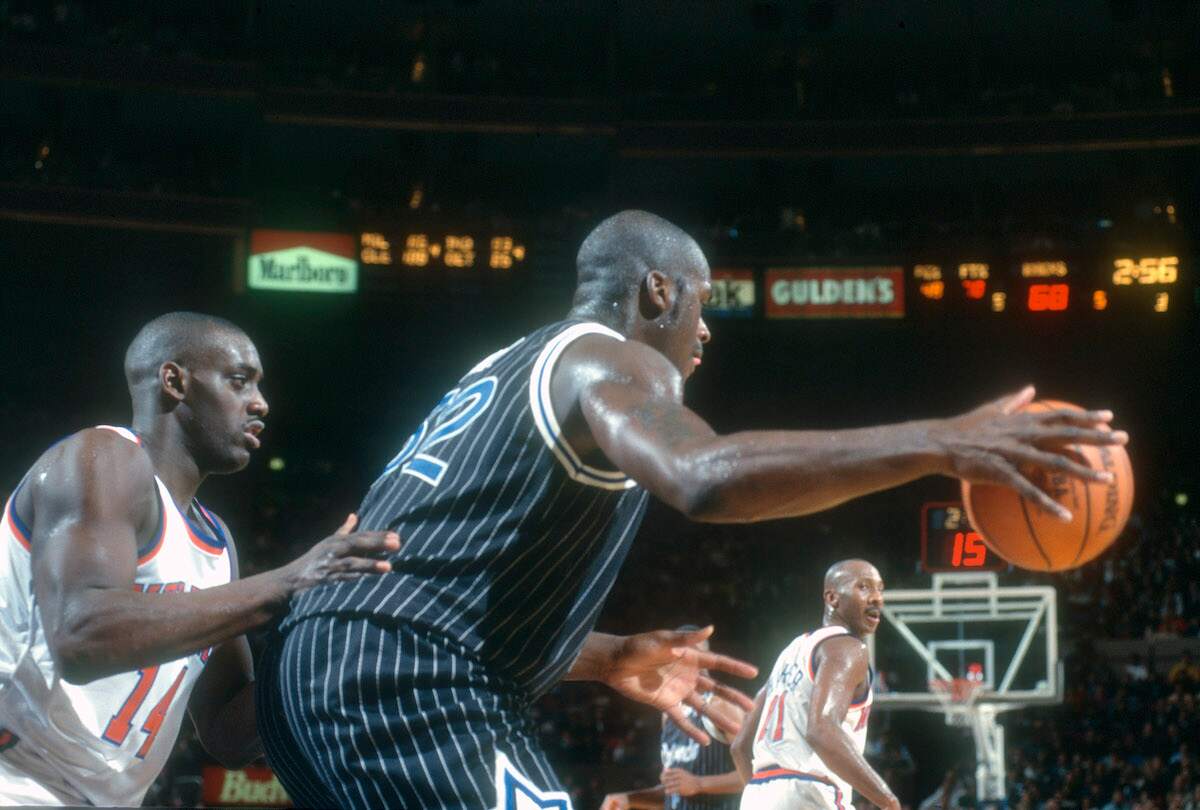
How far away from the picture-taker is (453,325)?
75.7 ft

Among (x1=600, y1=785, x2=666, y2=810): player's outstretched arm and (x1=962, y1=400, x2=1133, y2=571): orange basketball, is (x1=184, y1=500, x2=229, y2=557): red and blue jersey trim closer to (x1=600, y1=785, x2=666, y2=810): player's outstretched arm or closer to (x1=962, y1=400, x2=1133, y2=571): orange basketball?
(x1=962, y1=400, x2=1133, y2=571): orange basketball

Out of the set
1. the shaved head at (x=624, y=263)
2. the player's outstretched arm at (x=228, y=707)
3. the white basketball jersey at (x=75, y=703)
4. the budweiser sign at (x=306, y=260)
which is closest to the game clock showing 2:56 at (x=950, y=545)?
the budweiser sign at (x=306, y=260)

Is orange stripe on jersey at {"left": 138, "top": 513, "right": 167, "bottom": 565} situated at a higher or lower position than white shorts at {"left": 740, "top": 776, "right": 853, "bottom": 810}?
higher

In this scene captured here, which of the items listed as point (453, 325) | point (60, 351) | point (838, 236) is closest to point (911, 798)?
point (838, 236)

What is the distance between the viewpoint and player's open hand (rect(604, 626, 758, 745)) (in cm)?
338

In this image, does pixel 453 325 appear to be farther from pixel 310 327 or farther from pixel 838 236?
pixel 838 236

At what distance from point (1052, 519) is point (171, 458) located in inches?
91.2

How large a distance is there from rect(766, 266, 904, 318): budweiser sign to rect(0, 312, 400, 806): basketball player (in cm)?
1747

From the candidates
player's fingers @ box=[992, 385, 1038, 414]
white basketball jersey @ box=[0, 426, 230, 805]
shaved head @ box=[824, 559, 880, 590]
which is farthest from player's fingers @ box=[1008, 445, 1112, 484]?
shaved head @ box=[824, 559, 880, 590]

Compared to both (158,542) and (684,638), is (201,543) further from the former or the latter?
(684,638)

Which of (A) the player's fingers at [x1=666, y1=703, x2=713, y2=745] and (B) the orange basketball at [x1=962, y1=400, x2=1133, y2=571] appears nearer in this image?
(B) the orange basketball at [x1=962, y1=400, x2=1133, y2=571]

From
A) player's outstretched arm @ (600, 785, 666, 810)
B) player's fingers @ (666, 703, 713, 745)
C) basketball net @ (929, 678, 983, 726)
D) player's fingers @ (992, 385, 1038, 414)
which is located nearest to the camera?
player's fingers @ (992, 385, 1038, 414)

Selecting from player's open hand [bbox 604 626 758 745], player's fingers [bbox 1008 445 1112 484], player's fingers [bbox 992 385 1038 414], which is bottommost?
player's open hand [bbox 604 626 758 745]

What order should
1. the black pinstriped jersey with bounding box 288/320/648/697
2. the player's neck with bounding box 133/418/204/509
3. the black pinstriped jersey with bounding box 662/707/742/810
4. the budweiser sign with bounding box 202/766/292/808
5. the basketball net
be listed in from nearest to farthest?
1. the black pinstriped jersey with bounding box 288/320/648/697
2. the player's neck with bounding box 133/418/204/509
3. the black pinstriped jersey with bounding box 662/707/742/810
4. the basketball net
5. the budweiser sign with bounding box 202/766/292/808
